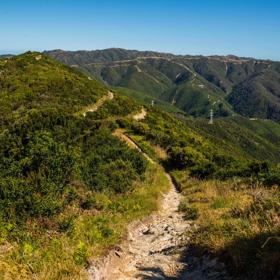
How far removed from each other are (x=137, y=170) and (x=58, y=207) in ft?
37.6

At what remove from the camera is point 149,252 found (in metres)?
10.6

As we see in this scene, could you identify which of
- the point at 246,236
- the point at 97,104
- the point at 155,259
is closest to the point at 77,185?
the point at 155,259

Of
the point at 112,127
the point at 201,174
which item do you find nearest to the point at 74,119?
the point at 112,127

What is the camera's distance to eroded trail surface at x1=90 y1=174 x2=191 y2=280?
8.73m

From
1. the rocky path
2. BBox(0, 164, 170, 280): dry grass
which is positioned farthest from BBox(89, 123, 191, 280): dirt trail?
the rocky path

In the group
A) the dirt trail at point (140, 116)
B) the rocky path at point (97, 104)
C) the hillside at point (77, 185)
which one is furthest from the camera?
the dirt trail at point (140, 116)

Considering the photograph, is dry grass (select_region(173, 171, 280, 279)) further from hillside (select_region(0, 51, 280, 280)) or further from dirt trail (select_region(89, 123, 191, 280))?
dirt trail (select_region(89, 123, 191, 280))

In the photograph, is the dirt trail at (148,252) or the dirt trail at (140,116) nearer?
the dirt trail at (148,252)

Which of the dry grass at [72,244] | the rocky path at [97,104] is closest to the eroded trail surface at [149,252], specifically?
the dry grass at [72,244]

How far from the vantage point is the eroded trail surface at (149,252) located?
8.73 meters

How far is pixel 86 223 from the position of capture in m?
11.2

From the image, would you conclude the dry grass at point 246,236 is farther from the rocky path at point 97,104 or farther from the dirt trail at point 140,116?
the dirt trail at point 140,116

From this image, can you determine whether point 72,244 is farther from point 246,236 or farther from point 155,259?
point 246,236

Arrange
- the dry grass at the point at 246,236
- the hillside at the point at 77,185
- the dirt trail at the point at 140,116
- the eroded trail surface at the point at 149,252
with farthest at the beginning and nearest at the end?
the dirt trail at the point at 140,116
the eroded trail surface at the point at 149,252
the hillside at the point at 77,185
the dry grass at the point at 246,236
